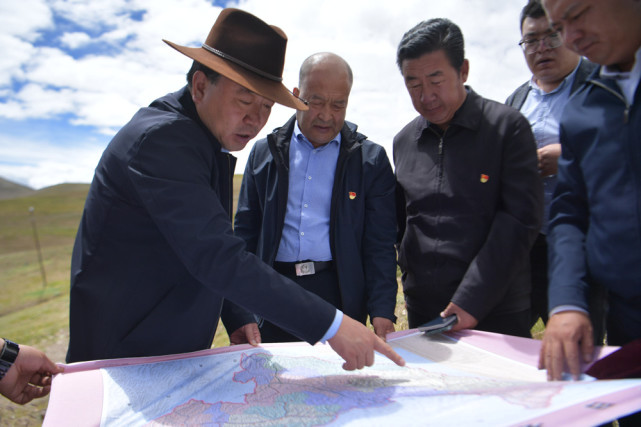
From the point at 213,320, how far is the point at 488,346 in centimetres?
138

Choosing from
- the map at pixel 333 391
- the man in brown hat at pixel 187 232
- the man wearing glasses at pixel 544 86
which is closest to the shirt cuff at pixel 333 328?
the man in brown hat at pixel 187 232

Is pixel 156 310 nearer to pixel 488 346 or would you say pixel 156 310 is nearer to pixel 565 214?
pixel 488 346

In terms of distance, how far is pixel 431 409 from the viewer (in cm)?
152

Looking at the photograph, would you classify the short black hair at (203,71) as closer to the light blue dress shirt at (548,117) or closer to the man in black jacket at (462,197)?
the man in black jacket at (462,197)

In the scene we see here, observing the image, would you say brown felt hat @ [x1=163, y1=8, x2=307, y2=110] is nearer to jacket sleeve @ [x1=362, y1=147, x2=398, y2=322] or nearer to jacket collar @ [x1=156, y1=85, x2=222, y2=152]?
jacket collar @ [x1=156, y1=85, x2=222, y2=152]

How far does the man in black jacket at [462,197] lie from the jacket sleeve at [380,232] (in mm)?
133

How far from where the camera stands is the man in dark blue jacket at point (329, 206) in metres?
3.01

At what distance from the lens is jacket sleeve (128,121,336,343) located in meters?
1.79

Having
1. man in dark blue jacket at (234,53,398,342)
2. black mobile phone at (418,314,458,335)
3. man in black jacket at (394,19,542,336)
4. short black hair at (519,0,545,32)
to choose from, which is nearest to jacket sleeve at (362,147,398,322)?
man in dark blue jacket at (234,53,398,342)

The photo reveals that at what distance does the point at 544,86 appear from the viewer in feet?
10.2

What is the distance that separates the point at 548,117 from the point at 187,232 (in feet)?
8.02

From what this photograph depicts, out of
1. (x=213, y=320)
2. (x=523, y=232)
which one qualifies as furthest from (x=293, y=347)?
(x=523, y=232)

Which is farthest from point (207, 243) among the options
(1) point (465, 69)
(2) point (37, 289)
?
(2) point (37, 289)

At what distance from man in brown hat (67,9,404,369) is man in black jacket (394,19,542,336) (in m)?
0.80
